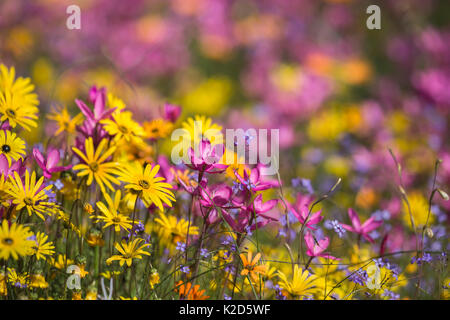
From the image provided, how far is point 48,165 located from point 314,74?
1880 millimetres

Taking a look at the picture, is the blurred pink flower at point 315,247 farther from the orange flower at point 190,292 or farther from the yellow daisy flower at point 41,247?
the yellow daisy flower at point 41,247

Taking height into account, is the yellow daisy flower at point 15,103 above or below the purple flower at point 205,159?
above

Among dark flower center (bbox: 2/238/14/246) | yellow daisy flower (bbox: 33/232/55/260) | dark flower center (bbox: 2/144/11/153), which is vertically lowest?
yellow daisy flower (bbox: 33/232/55/260)

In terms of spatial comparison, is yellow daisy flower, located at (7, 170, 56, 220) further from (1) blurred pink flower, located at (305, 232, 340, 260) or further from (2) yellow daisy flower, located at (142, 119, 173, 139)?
(1) blurred pink flower, located at (305, 232, 340, 260)

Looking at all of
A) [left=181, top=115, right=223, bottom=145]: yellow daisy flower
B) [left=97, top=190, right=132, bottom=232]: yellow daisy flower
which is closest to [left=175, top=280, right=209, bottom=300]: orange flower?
[left=97, top=190, right=132, bottom=232]: yellow daisy flower

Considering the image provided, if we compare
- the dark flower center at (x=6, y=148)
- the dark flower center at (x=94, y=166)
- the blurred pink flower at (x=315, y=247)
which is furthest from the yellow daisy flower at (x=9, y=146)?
the blurred pink flower at (x=315, y=247)

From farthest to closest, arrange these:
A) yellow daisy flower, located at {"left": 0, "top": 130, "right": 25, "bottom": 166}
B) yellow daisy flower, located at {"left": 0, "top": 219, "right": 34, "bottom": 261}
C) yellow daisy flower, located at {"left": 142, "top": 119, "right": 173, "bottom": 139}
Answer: yellow daisy flower, located at {"left": 142, "top": 119, "right": 173, "bottom": 139}
yellow daisy flower, located at {"left": 0, "top": 130, "right": 25, "bottom": 166}
yellow daisy flower, located at {"left": 0, "top": 219, "right": 34, "bottom": 261}

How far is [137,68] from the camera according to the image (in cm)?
264

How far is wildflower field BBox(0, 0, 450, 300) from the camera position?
75cm

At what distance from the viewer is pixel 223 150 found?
2.51ft

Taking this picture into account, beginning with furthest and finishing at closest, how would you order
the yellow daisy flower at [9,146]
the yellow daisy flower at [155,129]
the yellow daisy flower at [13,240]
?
the yellow daisy flower at [155,129] < the yellow daisy flower at [9,146] < the yellow daisy flower at [13,240]

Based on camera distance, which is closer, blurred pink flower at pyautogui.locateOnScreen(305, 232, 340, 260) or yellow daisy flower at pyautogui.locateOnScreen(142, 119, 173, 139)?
blurred pink flower at pyautogui.locateOnScreen(305, 232, 340, 260)

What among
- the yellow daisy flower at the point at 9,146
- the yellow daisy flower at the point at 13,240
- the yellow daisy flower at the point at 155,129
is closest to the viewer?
the yellow daisy flower at the point at 13,240

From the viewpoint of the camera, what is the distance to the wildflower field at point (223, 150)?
0.75 meters
